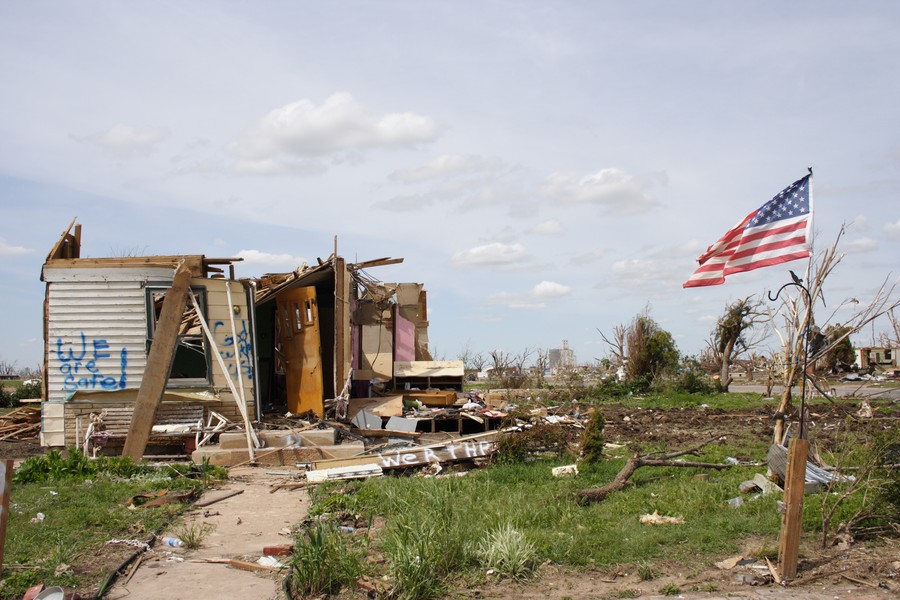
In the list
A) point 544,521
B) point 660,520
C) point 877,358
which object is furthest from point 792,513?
point 877,358

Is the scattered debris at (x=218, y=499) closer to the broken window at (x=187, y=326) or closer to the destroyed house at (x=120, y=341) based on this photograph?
the destroyed house at (x=120, y=341)

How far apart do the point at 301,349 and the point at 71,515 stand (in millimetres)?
7714

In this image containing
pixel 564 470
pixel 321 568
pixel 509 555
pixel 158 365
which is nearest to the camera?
pixel 321 568

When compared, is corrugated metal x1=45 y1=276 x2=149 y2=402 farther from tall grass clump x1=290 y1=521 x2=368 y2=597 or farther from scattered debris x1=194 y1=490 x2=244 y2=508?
tall grass clump x1=290 y1=521 x2=368 y2=597

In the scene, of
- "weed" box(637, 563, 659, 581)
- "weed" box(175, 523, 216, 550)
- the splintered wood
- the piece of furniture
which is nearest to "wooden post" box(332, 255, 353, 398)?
the piece of furniture

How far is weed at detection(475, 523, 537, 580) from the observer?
6.26 metres

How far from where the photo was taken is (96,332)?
13766 millimetres

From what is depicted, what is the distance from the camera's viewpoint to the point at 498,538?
6547 mm

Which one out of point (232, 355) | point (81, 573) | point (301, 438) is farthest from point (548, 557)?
point (232, 355)

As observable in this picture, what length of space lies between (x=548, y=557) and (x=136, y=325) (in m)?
9.71

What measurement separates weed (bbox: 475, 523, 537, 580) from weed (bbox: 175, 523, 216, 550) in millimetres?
2733

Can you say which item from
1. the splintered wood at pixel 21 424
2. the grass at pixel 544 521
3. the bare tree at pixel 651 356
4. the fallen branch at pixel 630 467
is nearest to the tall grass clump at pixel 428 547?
the grass at pixel 544 521

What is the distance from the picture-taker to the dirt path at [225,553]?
612 cm

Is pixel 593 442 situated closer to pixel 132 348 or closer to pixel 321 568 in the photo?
pixel 321 568
